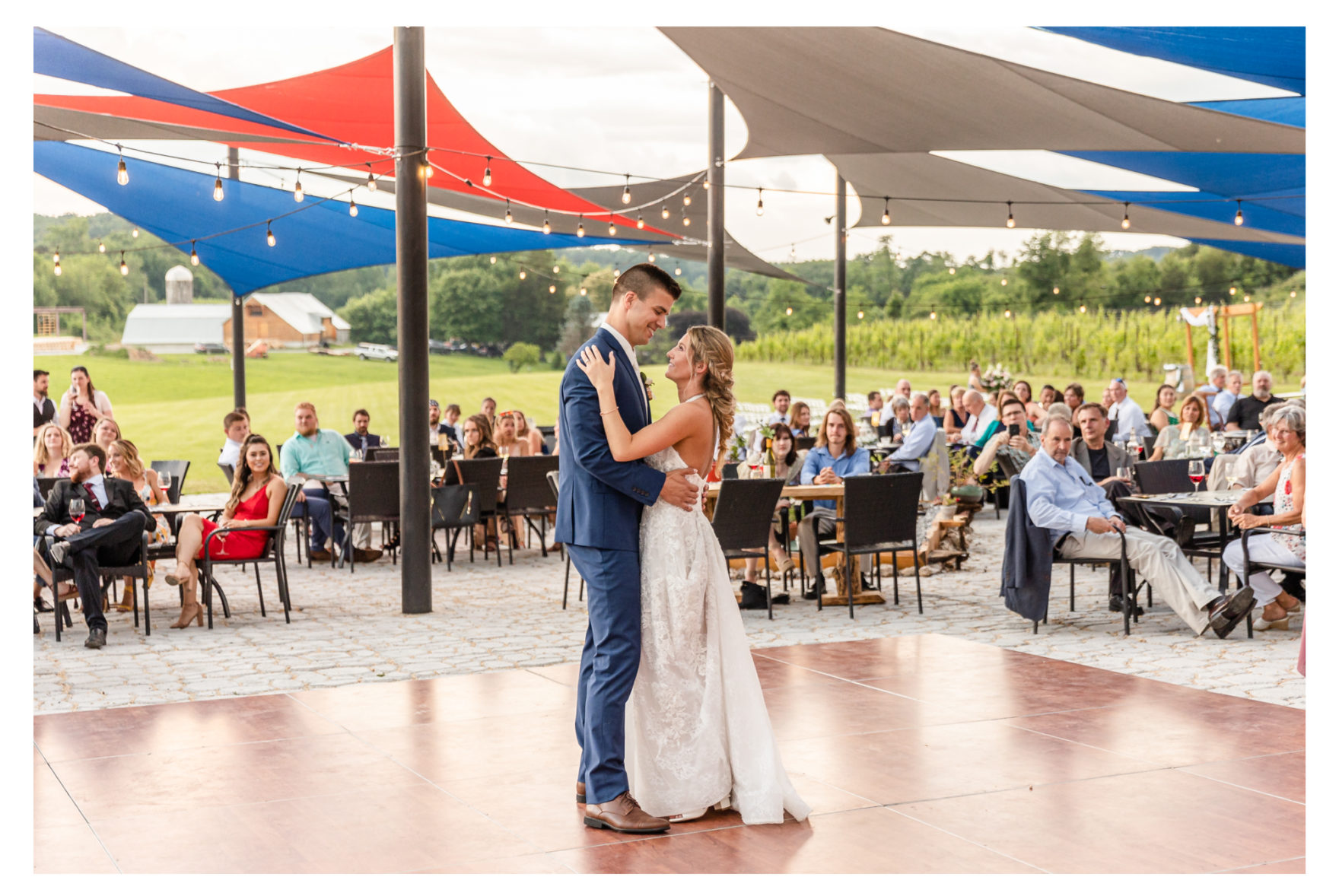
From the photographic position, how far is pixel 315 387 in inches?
1342

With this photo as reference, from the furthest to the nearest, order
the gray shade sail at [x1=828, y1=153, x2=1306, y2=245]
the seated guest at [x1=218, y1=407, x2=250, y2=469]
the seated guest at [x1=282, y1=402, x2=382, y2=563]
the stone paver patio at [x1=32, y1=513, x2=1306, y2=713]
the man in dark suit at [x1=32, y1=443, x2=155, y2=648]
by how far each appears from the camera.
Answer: the gray shade sail at [x1=828, y1=153, x2=1306, y2=245], the seated guest at [x1=282, y1=402, x2=382, y2=563], the seated guest at [x1=218, y1=407, x2=250, y2=469], the man in dark suit at [x1=32, y1=443, x2=155, y2=648], the stone paver patio at [x1=32, y1=513, x2=1306, y2=713]

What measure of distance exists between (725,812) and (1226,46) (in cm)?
589

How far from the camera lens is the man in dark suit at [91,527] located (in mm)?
7258

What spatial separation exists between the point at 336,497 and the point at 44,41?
400 cm

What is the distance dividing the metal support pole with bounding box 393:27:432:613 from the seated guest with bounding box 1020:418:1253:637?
144 inches

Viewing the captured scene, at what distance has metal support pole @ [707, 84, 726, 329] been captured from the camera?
39.7 feet

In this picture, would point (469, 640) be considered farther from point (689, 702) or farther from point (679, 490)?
point (679, 490)

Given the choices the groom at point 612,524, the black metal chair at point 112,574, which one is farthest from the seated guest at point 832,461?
the groom at point 612,524

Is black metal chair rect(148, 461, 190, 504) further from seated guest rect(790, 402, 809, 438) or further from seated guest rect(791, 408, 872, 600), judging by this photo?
seated guest rect(790, 402, 809, 438)

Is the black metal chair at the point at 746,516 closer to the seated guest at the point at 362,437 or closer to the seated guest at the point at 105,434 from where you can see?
the seated guest at the point at 105,434

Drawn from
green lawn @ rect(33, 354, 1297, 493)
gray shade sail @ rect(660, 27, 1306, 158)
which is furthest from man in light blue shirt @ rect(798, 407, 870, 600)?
green lawn @ rect(33, 354, 1297, 493)

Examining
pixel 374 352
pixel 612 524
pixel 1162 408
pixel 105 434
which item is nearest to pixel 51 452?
pixel 105 434

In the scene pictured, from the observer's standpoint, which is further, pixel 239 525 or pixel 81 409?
pixel 81 409

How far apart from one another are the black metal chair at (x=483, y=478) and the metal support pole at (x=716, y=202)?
2.82 m
